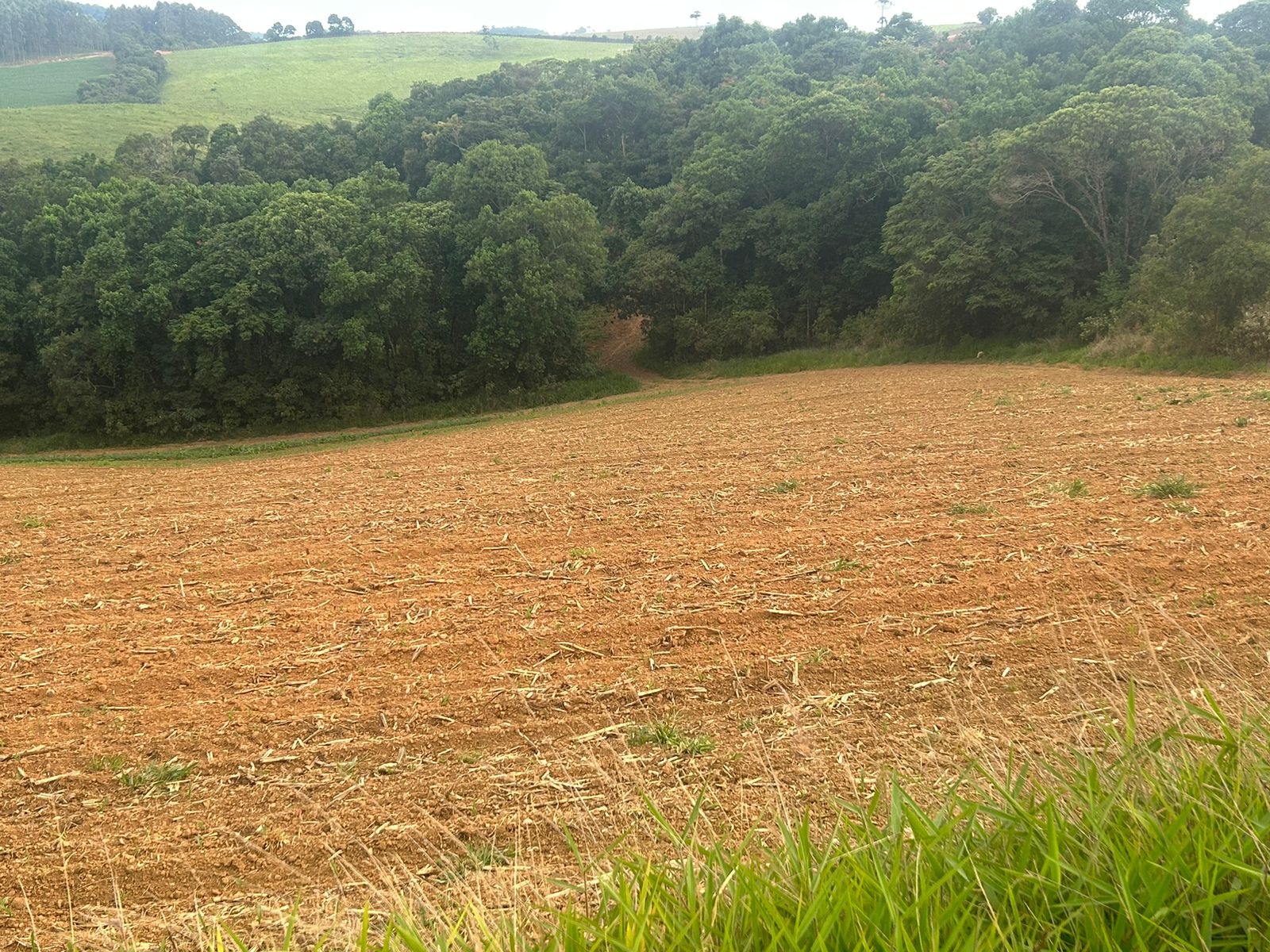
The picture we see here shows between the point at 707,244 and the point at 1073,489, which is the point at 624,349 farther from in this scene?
the point at 1073,489

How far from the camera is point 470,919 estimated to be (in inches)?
72.5

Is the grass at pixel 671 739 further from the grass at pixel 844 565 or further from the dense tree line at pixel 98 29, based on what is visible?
the dense tree line at pixel 98 29

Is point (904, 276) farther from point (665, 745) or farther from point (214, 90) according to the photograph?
point (214, 90)

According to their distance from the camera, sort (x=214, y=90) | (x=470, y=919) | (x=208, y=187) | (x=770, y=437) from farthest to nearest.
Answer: (x=214, y=90) < (x=208, y=187) < (x=770, y=437) < (x=470, y=919)

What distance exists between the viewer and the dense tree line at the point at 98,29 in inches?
3155

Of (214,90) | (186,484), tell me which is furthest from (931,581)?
(214,90)

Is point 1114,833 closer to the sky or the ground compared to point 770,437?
closer to the sky

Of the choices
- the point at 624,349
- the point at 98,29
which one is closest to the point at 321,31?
the point at 98,29

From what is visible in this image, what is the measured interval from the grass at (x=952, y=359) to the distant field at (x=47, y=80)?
55927 mm

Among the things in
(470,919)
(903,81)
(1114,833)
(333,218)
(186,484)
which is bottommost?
(186,484)

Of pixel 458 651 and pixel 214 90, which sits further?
pixel 214 90

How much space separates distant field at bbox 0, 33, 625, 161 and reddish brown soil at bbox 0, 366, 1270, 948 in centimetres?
4861

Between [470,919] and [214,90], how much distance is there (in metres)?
76.2

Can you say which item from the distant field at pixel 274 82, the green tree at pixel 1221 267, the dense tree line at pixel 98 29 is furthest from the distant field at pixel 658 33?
the green tree at pixel 1221 267
